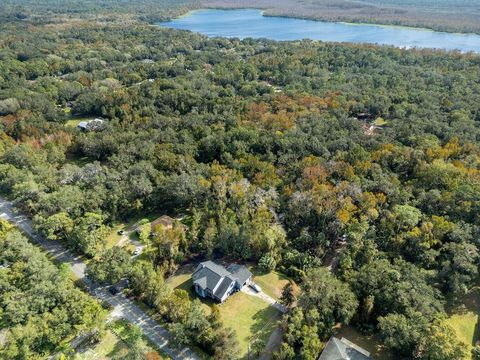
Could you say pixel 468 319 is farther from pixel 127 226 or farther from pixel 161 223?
pixel 127 226

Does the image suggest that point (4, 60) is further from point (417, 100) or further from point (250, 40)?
point (417, 100)

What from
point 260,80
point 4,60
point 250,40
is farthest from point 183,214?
point 250,40

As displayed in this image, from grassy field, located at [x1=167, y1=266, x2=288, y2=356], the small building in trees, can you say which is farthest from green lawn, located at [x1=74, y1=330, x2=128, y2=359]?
the small building in trees

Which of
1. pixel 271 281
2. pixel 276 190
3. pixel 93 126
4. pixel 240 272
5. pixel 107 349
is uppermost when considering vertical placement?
pixel 93 126

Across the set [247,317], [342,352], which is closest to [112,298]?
[247,317]

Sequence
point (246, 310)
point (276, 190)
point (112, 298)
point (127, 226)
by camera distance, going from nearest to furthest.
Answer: point (246, 310) → point (112, 298) → point (127, 226) → point (276, 190)

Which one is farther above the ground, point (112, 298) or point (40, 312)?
point (40, 312)

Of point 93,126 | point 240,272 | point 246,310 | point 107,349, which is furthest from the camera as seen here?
point 93,126
